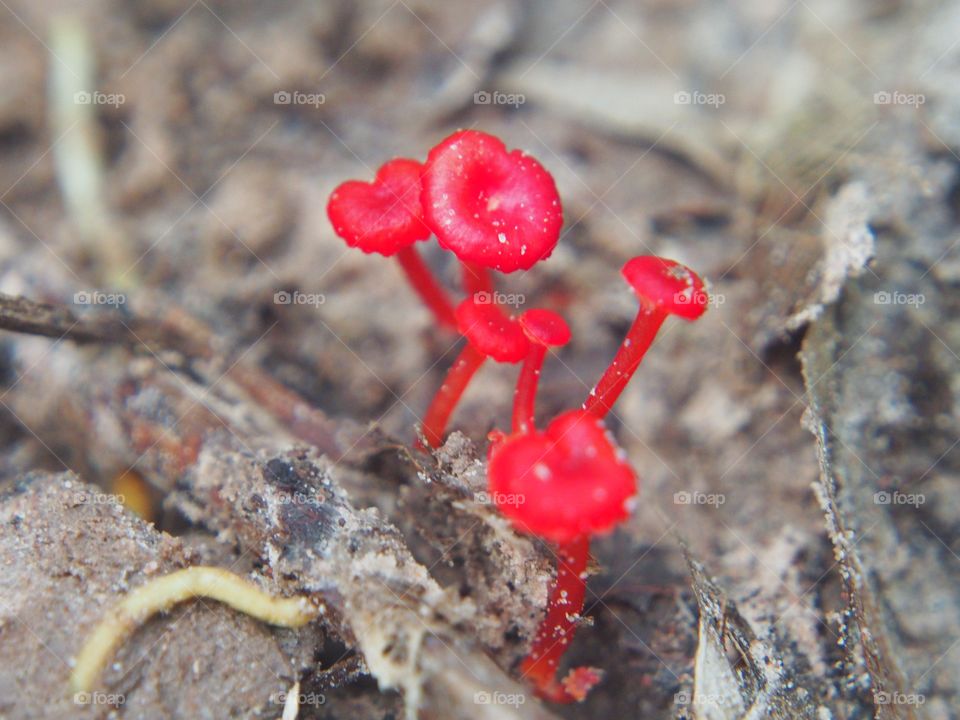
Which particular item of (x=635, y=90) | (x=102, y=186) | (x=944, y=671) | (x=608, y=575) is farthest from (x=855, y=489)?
(x=102, y=186)

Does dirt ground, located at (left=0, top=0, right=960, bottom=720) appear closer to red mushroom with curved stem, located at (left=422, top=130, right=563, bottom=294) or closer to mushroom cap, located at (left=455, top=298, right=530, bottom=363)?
mushroom cap, located at (left=455, top=298, right=530, bottom=363)

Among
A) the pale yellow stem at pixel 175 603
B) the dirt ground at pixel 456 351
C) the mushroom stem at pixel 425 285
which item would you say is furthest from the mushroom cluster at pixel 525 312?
the pale yellow stem at pixel 175 603

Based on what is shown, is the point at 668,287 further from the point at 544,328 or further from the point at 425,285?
the point at 425,285

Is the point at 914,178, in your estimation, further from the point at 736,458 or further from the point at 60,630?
the point at 60,630

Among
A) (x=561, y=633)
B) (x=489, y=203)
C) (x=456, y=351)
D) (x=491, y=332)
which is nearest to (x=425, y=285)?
(x=456, y=351)

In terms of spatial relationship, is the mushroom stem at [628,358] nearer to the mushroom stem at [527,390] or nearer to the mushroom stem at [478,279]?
the mushroom stem at [527,390]

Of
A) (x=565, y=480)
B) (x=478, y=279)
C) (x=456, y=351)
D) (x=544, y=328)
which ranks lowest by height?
(x=456, y=351)
